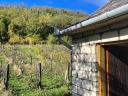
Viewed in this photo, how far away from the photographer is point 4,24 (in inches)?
1419

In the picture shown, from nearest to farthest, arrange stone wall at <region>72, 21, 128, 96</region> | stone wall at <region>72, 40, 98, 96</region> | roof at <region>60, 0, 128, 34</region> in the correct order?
roof at <region>60, 0, 128, 34</region> → stone wall at <region>72, 21, 128, 96</region> → stone wall at <region>72, 40, 98, 96</region>

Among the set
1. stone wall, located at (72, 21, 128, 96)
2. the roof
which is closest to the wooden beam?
stone wall, located at (72, 21, 128, 96)

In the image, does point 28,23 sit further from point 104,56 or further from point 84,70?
point 104,56

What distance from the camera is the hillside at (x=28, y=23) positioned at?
114ft

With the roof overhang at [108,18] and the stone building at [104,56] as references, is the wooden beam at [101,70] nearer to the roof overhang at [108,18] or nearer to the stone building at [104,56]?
the stone building at [104,56]

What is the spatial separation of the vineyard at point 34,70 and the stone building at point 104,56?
6.82 meters

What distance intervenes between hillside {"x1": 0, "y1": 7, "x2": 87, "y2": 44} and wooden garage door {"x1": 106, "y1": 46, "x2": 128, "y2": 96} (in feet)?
79.0

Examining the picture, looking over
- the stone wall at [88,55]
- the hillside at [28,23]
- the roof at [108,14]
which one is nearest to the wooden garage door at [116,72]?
the stone wall at [88,55]

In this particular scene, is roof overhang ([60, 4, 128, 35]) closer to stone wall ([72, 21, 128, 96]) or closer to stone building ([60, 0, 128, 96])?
stone building ([60, 0, 128, 96])

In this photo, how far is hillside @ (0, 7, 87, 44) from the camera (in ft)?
114

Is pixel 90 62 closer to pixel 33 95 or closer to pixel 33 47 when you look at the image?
pixel 33 95

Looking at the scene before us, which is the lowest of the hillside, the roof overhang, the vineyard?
the vineyard

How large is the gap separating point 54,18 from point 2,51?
1468cm

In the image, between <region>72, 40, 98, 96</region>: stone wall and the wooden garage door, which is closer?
the wooden garage door
